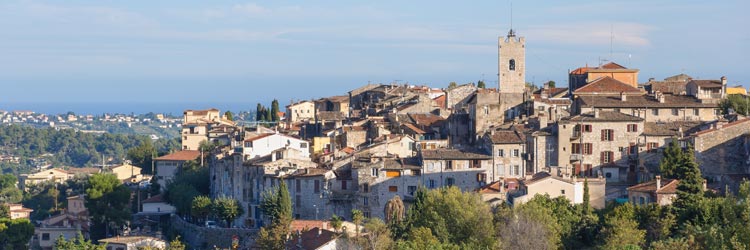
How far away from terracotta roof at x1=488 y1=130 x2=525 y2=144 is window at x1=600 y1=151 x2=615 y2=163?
2.99 metres

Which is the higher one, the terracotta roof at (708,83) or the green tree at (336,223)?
the terracotta roof at (708,83)

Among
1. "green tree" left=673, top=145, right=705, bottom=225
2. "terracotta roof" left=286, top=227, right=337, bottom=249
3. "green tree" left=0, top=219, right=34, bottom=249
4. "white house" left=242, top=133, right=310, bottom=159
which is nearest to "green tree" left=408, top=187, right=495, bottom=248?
"terracotta roof" left=286, top=227, right=337, bottom=249

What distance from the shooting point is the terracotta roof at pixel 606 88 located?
63750mm

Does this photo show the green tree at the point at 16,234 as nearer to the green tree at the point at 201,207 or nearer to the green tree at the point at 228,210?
the green tree at the point at 201,207

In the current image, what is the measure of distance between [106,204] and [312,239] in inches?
829

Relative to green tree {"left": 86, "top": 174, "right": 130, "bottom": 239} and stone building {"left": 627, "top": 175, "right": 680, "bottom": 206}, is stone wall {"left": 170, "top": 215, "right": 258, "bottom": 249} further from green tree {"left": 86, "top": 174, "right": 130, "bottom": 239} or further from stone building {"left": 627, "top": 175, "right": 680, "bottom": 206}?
stone building {"left": 627, "top": 175, "right": 680, "bottom": 206}

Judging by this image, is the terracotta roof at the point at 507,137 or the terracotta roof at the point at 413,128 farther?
the terracotta roof at the point at 413,128

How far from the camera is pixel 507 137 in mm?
56219

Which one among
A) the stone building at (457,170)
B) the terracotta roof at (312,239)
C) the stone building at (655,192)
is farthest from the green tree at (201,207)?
the stone building at (655,192)

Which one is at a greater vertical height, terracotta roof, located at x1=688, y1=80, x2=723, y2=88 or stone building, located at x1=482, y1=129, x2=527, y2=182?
terracotta roof, located at x1=688, y1=80, x2=723, y2=88

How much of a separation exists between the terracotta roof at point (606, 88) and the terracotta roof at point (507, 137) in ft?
27.6

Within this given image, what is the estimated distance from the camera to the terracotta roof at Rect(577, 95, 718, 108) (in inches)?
2354

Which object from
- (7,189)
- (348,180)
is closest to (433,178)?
(348,180)

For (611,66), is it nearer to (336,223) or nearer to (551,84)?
(551,84)
